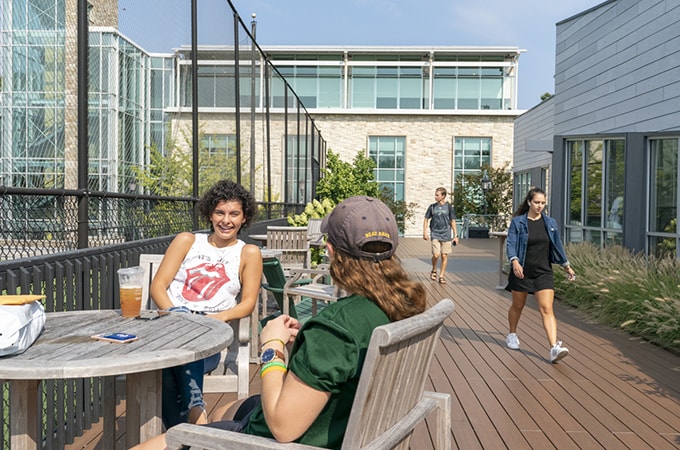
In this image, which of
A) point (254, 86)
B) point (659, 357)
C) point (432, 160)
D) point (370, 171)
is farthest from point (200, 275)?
point (432, 160)

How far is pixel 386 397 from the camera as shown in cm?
205

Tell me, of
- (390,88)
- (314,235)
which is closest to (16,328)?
(314,235)

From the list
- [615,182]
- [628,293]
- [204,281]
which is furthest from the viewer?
[615,182]

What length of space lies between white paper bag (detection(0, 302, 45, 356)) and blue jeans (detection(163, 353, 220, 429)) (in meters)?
0.86

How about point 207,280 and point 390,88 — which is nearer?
point 207,280

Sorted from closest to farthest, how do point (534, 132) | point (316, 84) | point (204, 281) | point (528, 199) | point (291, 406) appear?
1. point (291, 406)
2. point (204, 281)
3. point (528, 199)
4. point (534, 132)
5. point (316, 84)

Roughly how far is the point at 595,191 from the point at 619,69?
2.28 meters

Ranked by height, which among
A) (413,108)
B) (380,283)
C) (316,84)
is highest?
(316,84)

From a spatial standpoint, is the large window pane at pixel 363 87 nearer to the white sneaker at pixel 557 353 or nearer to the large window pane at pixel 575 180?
the large window pane at pixel 575 180

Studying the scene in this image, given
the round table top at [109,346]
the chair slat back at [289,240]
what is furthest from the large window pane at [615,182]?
the round table top at [109,346]

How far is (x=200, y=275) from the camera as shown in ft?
13.6

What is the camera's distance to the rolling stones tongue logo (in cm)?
409

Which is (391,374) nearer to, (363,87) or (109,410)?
(109,410)

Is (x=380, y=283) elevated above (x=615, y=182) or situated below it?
below
